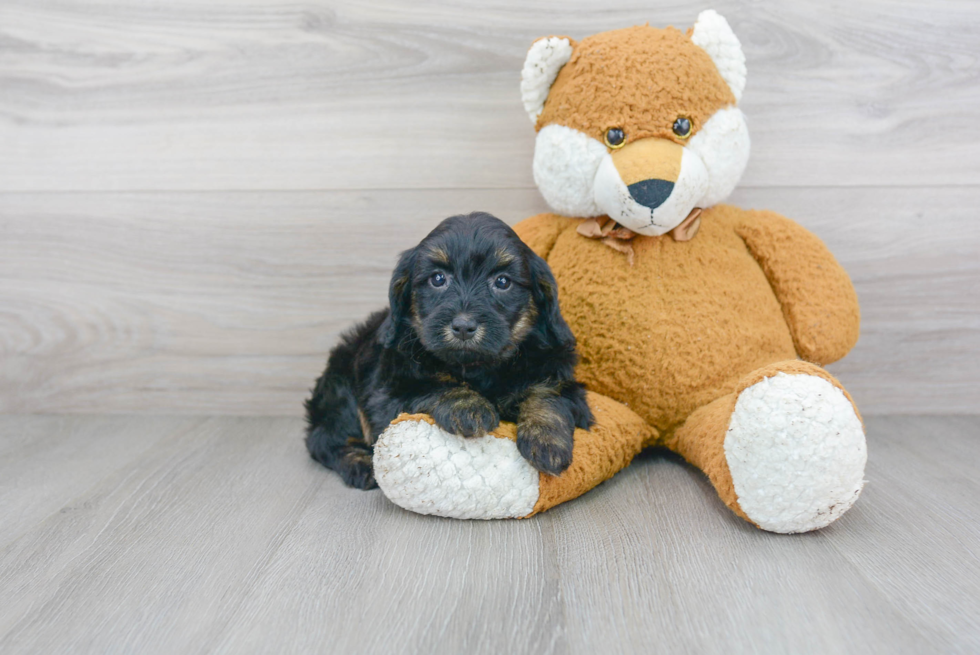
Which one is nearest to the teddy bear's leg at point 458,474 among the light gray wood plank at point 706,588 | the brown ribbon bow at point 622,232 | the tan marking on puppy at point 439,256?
the light gray wood plank at point 706,588

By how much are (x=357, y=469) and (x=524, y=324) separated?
0.60 m

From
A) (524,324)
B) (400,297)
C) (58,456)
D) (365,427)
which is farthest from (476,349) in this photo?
(58,456)

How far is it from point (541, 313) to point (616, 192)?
0.35m

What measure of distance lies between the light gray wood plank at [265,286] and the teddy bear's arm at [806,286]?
385 millimetres

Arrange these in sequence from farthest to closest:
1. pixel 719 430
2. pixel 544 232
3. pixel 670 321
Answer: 1. pixel 544 232
2. pixel 670 321
3. pixel 719 430

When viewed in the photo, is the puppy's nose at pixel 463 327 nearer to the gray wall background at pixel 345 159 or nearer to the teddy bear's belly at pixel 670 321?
the teddy bear's belly at pixel 670 321

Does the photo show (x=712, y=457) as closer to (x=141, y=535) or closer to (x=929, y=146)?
(x=141, y=535)

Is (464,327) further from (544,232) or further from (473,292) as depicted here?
(544,232)

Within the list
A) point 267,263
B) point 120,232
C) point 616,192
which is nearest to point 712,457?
point 616,192

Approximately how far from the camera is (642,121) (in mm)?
1672

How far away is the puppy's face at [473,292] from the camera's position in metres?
1.46

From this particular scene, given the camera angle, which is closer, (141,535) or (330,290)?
(141,535)

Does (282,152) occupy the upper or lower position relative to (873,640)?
upper

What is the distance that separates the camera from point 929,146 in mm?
2178
